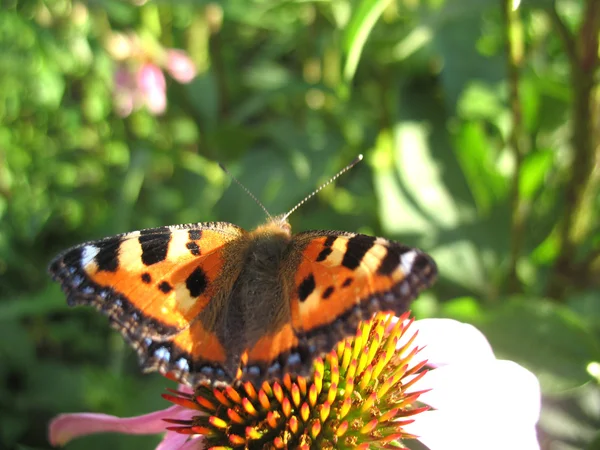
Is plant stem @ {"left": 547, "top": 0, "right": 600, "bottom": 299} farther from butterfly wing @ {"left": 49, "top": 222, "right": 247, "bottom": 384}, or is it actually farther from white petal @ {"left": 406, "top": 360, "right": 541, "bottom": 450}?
butterfly wing @ {"left": 49, "top": 222, "right": 247, "bottom": 384}

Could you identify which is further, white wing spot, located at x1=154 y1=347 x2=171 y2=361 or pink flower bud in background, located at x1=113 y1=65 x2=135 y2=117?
pink flower bud in background, located at x1=113 y1=65 x2=135 y2=117

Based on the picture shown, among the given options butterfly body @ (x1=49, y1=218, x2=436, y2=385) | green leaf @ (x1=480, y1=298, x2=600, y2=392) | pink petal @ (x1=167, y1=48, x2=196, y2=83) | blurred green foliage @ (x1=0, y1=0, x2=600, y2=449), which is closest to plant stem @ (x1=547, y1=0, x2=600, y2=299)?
blurred green foliage @ (x1=0, y1=0, x2=600, y2=449)

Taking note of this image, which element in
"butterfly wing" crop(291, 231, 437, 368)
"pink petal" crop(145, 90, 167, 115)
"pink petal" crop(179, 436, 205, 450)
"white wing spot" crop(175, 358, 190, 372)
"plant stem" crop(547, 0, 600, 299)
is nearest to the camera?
"butterfly wing" crop(291, 231, 437, 368)

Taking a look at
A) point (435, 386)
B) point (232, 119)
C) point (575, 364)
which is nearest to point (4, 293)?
point (232, 119)

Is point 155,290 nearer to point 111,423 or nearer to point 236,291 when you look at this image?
point 236,291

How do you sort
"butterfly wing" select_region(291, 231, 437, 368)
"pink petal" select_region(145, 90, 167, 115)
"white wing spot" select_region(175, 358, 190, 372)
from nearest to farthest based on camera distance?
"butterfly wing" select_region(291, 231, 437, 368) < "white wing spot" select_region(175, 358, 190, 372) < "pink petal" select_region(145, 90, 167, 115)

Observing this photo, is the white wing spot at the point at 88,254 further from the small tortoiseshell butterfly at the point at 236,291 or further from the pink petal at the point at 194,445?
the pink petal at the point at 194,445

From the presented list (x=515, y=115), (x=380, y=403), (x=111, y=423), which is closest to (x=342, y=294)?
(x=380, y=403)

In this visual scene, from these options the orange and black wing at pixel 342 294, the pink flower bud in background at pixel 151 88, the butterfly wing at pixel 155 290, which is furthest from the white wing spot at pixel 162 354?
the pink flower bud in background at pixel 151 88
